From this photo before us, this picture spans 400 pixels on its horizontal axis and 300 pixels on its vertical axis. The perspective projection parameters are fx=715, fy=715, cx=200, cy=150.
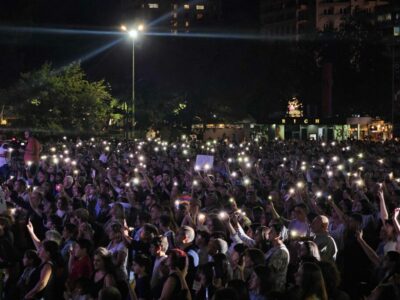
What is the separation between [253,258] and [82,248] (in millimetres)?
1993

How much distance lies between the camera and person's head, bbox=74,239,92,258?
26.0ft

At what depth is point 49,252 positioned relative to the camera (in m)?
7.68

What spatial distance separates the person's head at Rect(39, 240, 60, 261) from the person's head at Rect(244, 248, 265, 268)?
6.78 feet

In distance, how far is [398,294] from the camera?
6102mm

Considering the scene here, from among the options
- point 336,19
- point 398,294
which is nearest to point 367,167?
point 398,294

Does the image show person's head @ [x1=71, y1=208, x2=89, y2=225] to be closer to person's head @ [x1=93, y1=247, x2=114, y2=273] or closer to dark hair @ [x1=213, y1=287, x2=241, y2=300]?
person's head @ [x1=93, y1=247, x2=114, y2=273]

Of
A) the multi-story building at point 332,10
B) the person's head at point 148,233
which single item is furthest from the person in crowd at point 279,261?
the multi-story building at point 332,10

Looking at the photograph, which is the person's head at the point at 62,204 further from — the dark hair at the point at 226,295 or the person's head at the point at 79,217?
the dark hair at the point at 226,295

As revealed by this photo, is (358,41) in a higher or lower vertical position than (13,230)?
higher

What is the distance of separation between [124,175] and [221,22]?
57.1 meters

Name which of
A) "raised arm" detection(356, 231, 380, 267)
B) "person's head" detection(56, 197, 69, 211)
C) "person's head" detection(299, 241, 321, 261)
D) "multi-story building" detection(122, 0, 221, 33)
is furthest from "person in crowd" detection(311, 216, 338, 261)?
"multi-story building" detection(122, 0, 221, 33)

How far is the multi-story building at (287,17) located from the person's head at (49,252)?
11280cm

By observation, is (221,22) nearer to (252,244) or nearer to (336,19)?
(336,19)

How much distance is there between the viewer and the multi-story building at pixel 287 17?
121 meters
